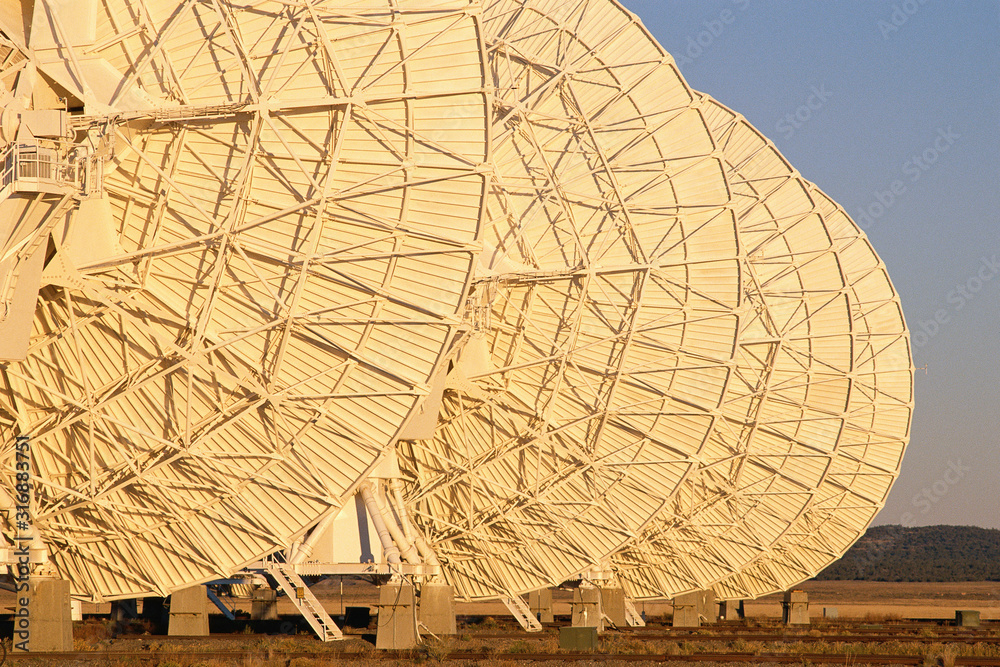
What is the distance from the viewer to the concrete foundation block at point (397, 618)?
32.6 meters

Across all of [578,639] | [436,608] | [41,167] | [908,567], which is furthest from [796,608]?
[908,567]

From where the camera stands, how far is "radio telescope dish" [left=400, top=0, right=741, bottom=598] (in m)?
38.3

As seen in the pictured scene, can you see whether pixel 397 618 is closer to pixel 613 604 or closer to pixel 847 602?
pixel 613 604

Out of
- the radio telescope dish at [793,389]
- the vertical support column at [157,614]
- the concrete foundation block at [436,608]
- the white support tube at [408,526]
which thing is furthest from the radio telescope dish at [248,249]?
the radio telescope dish at [793,389]

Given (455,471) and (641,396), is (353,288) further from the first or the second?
(641,396)

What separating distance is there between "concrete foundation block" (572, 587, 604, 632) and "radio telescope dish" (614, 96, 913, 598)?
440 cm

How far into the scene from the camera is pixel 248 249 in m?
27.0

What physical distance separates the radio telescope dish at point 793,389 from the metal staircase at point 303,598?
15796mm

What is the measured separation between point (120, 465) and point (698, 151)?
2002cm

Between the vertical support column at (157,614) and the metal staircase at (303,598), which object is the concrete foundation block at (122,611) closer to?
the vertical support column at (157,614)

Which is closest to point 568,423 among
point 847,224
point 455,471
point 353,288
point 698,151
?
point 455,471

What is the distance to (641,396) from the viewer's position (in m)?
41.8

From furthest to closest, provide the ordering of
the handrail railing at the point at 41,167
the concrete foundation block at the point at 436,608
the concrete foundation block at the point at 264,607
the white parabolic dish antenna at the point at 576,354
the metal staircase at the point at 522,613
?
the concrete foundation block at the point at 264,607, the metal staircase at the point at 522,613, the white parabolic dish antenna at the point at 576,354, the concrete foundation block at the point at 436,608, the handrail railing at the point at 41,167

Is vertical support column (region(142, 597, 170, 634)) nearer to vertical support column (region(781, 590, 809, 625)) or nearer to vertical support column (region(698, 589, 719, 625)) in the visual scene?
vertical support column (region(698, 589, 719, 625))
